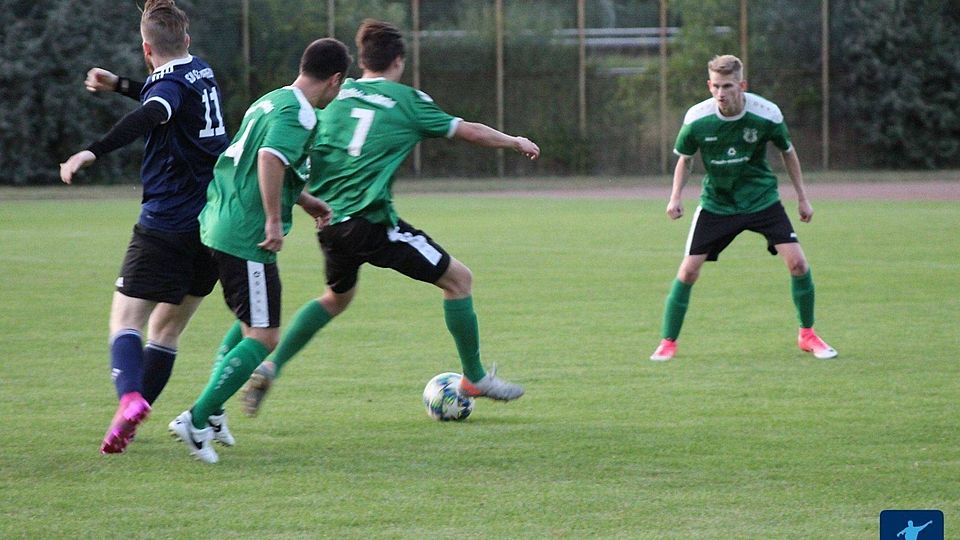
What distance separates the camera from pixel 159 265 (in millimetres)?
5680

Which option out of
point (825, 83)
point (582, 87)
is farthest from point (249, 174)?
point (825, 83)

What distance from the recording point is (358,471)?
17.6 feet

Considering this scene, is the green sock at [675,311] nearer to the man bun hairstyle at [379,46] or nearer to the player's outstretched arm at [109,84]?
the man bun hairstyle at [379,46]

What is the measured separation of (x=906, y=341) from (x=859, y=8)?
24608 mm

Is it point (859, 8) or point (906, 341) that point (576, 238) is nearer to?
point (906, 341)

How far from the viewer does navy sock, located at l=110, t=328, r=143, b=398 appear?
5.55 m

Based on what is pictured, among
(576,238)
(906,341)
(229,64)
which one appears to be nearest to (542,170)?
(229,64)

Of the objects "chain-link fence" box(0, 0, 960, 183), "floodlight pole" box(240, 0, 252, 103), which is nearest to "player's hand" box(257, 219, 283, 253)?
"chain-link fence" box(0, 0, 960, 183)

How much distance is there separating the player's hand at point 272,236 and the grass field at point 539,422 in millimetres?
875

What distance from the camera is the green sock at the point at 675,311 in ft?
27.5

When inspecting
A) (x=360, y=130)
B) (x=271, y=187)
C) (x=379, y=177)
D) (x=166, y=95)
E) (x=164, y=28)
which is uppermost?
(x=164, y=28)

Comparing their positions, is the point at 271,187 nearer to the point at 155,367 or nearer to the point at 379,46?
the point at 155,367

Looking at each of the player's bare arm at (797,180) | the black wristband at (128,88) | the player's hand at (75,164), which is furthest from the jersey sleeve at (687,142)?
the player's hand at (75,164)

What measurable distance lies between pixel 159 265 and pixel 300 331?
43.3 inches
